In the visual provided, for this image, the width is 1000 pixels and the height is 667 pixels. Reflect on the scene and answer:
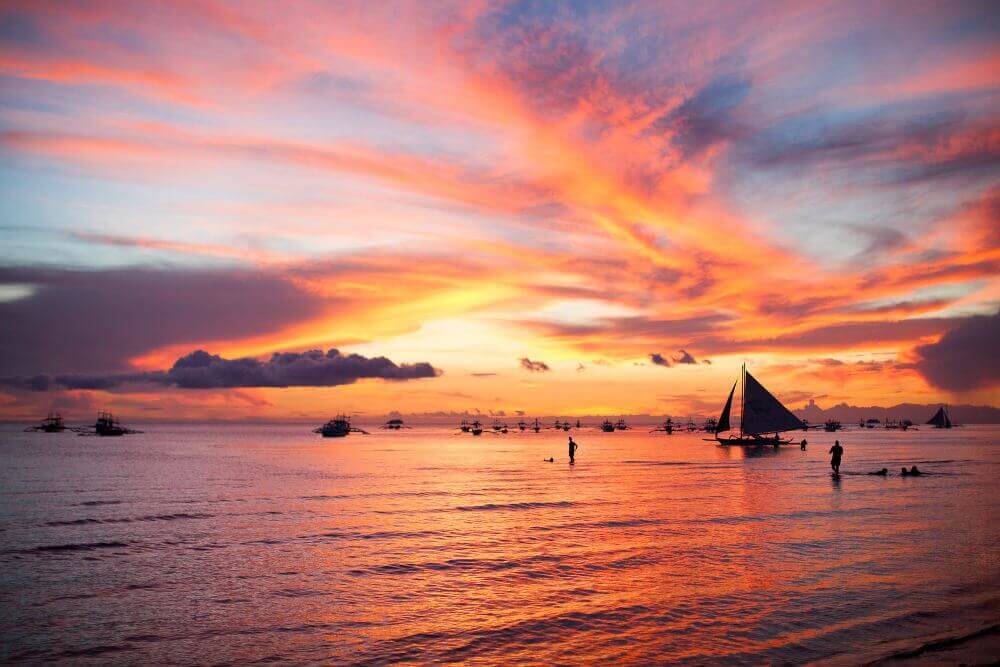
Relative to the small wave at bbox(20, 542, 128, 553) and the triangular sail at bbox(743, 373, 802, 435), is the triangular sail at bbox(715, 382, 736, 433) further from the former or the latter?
the small wave at bbox(20, 542, 128, 553)

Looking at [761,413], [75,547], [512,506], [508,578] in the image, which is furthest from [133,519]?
[761,413]

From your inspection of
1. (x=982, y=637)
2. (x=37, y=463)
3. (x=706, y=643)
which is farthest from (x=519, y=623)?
(x=37, y=463)

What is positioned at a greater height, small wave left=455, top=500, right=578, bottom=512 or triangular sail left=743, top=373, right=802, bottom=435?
triangular sail left=743, top=373, right=802, bottom=435

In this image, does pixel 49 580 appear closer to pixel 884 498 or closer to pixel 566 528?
pixel 566 528

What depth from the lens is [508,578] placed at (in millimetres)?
21641

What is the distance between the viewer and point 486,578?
71.2ft

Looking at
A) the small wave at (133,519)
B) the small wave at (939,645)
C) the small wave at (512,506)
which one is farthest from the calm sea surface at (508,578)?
the small wave at (512,506)

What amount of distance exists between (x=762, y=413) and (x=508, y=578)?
101342mm

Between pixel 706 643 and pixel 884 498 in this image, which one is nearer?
pixel 706 643

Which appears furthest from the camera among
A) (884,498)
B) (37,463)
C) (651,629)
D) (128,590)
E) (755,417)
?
(755,417)

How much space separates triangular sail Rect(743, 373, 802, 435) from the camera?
11175 centimetres

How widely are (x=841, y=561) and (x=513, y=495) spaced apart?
27.4 m

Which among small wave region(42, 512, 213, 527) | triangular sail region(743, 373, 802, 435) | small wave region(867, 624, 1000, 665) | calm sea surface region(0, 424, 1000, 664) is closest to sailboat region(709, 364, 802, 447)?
triangular sail region(743, 373, 802, 435)

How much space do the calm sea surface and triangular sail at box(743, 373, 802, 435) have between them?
66918 millimetres
